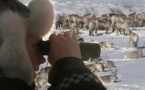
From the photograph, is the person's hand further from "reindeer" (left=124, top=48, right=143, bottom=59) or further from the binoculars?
"reindeer" (left=124, top=48, right=143, bottom=59)

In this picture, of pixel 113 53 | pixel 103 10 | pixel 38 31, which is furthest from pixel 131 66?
pixel 103 10

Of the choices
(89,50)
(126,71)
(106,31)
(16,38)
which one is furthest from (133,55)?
(16,38)

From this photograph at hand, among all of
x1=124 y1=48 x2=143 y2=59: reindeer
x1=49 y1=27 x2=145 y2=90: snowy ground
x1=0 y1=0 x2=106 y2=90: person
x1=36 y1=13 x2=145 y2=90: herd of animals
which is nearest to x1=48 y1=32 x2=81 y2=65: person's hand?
x1=0 y1=0 x2=106 y2=90: person

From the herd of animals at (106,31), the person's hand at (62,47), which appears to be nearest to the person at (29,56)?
the person's hand at (62,47)

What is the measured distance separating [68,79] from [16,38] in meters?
0.17

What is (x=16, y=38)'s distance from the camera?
840 millimetres

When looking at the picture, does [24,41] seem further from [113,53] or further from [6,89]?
[113,53]

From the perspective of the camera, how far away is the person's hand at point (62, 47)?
0.86 meters

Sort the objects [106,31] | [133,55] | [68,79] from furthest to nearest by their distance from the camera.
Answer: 1. [106,31]
2. [133,55]
3. [68,79]

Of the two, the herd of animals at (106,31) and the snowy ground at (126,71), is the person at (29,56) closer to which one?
the herd of animals at (106,31)

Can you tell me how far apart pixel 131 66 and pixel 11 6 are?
709 centimetres

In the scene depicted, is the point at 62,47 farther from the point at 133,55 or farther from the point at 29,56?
the point at 133,55

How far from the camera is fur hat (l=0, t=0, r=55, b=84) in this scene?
0.82 metres

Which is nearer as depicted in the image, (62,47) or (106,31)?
(62,47)
